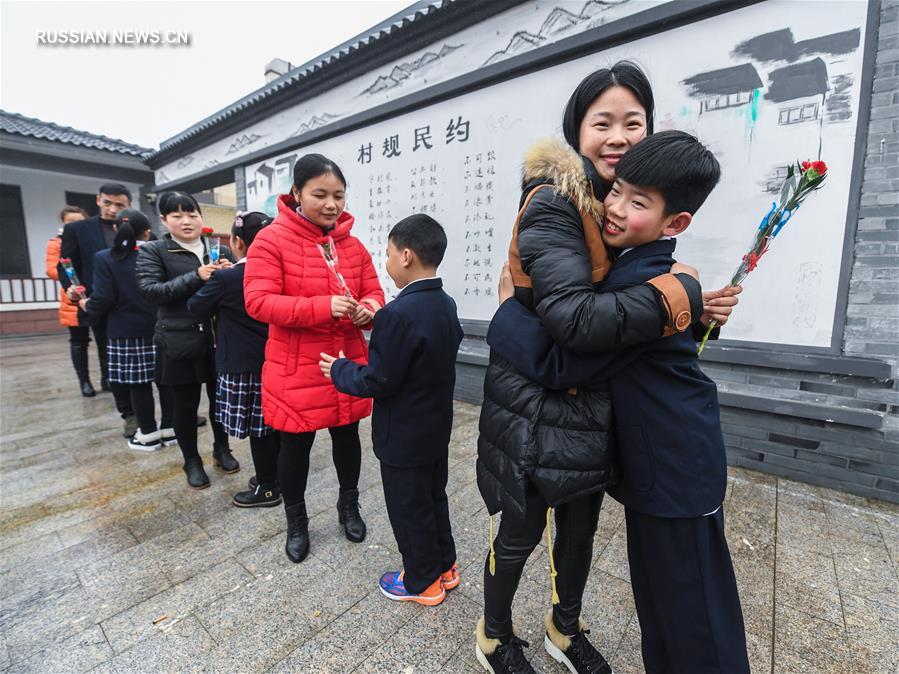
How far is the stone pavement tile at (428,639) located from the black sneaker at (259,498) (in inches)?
49.3

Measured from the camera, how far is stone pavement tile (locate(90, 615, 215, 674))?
1.59 meters

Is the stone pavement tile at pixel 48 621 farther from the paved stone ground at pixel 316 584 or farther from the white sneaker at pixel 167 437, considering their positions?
the white sneaker at pixel 167 437

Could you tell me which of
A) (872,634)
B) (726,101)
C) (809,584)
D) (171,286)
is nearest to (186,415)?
(171,286)

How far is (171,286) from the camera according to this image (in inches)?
105

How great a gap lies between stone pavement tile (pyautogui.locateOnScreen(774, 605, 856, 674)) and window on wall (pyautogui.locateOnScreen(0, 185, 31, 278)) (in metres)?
14.1

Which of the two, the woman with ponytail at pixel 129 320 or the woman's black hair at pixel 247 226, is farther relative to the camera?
the woman with ponytail at pixel 129 320

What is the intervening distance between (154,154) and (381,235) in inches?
316

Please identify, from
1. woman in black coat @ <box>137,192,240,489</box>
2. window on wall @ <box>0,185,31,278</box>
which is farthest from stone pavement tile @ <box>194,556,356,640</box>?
window on wall @ <box>0,185,31,278</box>

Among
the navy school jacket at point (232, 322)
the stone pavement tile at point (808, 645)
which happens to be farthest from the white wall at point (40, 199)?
the stone pavement tile at point (808, 645)

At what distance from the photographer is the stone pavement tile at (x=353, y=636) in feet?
5.24

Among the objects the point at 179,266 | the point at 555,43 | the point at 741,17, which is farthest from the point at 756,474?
the point at 179,266

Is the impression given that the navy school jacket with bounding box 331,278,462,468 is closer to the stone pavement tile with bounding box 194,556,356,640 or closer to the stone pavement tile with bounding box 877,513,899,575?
the stone pavement tile with bounding box 194,556,356,640

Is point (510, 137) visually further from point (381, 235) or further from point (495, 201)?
point (381, 235)

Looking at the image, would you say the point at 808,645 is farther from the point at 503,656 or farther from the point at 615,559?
the point at 503,656
